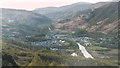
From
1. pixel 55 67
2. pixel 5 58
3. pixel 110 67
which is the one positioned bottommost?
pixel 110 67

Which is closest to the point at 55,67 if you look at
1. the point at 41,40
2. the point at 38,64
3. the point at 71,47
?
the point at 38,64

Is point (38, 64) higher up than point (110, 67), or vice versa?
point (38, 64)

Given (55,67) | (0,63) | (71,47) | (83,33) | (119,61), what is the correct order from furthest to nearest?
(83,33) < (71,47) < (119,61) < (0,63) < (55,67)

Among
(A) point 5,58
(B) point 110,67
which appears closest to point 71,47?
(B) point 110,67

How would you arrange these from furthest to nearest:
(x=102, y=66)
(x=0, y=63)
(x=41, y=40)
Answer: (x=41, y=40)
(x=102, y=66)
(x=0, y=63)

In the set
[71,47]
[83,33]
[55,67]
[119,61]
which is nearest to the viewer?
[55,67]

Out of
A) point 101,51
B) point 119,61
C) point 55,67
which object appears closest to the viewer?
point 55,67

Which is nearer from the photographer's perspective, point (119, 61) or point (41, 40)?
point (119, 61)

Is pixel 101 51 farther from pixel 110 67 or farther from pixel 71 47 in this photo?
pixel 110 67

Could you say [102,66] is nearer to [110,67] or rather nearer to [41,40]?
[110,67]
